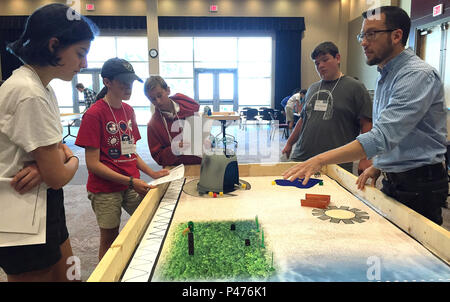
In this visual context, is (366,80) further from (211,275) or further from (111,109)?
(211,275)

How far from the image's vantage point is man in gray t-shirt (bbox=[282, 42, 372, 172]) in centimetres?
222

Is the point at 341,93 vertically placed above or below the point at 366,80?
below

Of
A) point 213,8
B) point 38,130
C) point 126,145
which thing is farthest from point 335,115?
point 213,8

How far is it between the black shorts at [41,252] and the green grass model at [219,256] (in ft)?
1.34

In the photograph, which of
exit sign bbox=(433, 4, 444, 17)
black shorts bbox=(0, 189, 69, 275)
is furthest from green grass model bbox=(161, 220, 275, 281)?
exit sign bbox=(433, 4, 444, 17)

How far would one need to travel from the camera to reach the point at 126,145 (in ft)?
5.37

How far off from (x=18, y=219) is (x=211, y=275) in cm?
59

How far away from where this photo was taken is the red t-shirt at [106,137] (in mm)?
1504

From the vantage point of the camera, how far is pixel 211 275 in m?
0.80

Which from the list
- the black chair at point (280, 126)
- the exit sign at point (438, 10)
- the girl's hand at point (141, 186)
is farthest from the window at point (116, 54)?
the girl's hand at point (141, 186)

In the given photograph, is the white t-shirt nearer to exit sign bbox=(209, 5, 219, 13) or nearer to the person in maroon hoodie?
the person in maroon hoodie

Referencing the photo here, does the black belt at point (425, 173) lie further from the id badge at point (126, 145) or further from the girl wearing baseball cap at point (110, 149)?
the id badge at point (126, 145)

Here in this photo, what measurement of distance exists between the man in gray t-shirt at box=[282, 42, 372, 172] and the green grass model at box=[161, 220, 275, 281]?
1.33 meters
